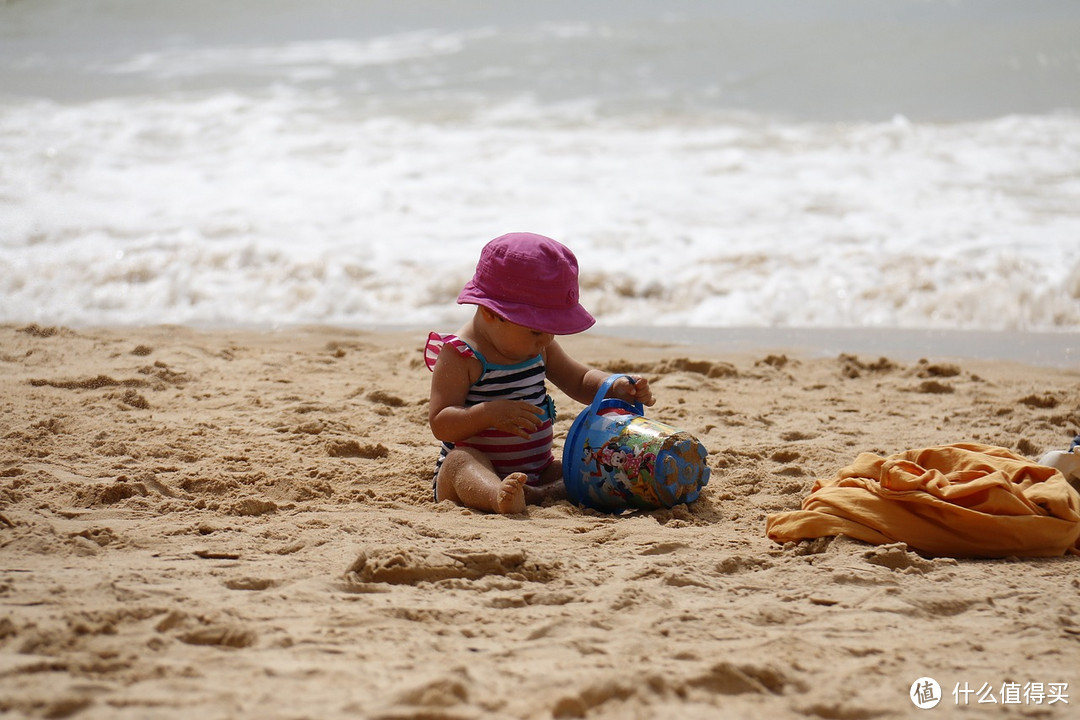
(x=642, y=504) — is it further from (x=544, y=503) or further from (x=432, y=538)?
(x=432, y=538)

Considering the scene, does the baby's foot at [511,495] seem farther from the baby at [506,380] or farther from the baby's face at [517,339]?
the baby's face at [517,339]

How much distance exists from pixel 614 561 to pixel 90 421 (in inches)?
86.7

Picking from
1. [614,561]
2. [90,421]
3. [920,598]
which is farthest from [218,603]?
[90,421]

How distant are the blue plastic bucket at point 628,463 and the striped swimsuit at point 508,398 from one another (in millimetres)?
136

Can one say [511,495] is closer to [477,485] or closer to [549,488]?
[477,485]

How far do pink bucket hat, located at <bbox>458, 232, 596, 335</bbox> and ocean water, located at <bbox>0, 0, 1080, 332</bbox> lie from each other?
9.67 feet

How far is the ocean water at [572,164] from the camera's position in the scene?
6180 mm

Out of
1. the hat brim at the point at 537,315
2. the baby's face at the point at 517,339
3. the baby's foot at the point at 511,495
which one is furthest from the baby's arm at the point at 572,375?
the baby's foot at the point at 511,495

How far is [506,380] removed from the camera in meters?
3.12

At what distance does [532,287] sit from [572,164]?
666 centimetres

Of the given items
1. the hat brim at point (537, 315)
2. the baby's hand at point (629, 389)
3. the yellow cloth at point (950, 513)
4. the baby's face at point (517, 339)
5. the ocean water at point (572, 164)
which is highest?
the ocean water at point (572, 164)

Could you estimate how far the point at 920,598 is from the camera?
7.27 ft

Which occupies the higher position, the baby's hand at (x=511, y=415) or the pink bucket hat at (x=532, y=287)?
the pink bucket hat at (x=532, y=287)

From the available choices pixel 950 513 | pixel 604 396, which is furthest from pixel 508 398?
pixel 950 513
